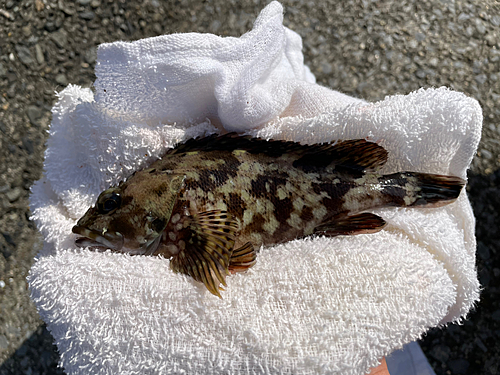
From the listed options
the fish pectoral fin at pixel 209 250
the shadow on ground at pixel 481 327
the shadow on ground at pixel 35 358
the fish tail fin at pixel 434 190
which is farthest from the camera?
the shadow on ground at pixel 481 327

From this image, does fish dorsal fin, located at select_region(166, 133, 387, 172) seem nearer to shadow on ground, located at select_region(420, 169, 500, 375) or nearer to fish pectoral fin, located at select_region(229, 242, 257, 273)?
fish pectoral fin, located at select_region(229, 242, 257, 273)

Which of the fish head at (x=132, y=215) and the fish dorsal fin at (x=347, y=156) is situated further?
the fish dorsal fin at (x=347, y=156)

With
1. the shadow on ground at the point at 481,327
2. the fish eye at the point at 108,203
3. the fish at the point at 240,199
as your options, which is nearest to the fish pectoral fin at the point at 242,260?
the fish at the point at 240,199

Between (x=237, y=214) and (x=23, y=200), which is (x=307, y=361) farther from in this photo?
(x=23, y=200)

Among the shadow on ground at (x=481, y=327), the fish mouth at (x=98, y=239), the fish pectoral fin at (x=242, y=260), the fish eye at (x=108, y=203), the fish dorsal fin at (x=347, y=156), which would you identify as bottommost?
the shadow on ground at (x=481, y=327)

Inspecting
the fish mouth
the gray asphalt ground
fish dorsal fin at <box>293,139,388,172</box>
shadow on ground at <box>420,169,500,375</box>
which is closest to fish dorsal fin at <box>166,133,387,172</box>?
fish dorsal fin at <box>293,139,388,172</box>

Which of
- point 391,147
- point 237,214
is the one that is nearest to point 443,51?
point 391,147

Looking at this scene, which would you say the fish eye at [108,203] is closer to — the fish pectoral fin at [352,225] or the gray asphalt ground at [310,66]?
the fish pectoral fin at [352,225]
